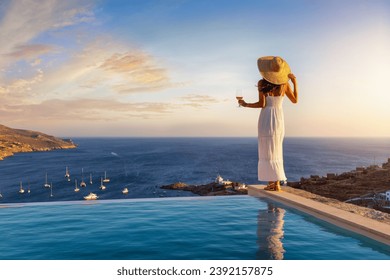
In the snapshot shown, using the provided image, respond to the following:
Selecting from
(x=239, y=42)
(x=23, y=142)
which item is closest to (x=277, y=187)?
(x=239, y=42)

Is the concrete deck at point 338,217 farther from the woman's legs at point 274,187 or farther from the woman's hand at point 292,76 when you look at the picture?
the woman's hand at point 292,76

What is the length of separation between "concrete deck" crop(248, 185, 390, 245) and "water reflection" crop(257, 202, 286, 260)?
521 mm

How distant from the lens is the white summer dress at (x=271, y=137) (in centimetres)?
920

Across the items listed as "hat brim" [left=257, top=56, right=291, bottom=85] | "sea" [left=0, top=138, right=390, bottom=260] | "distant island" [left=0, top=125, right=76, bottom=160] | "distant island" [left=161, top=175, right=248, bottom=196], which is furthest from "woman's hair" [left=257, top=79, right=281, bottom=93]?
"distant island" [left=0, top=125, right=76, bottom=160]

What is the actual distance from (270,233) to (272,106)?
4.14 metres

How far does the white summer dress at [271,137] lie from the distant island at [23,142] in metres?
130

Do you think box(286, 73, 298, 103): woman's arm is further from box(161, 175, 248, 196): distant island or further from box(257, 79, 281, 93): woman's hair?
box(161, 175, 248, 196): distant island

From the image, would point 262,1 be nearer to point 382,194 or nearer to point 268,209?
point 382,194

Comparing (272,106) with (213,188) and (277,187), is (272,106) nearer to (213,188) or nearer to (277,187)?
(277,187)

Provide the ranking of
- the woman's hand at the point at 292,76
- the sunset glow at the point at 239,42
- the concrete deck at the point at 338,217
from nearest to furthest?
the concrete deck at the point at 338,217 < the woman's hand at the point at 292,76 < the sunset glow at the point at 239,42

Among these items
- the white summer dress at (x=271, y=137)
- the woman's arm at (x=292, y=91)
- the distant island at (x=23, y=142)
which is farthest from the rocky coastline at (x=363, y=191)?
the distant island at (x=23, y=142)

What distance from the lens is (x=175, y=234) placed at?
596cm

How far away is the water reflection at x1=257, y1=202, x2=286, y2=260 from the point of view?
4.93 meters

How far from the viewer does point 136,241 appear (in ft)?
18.1
